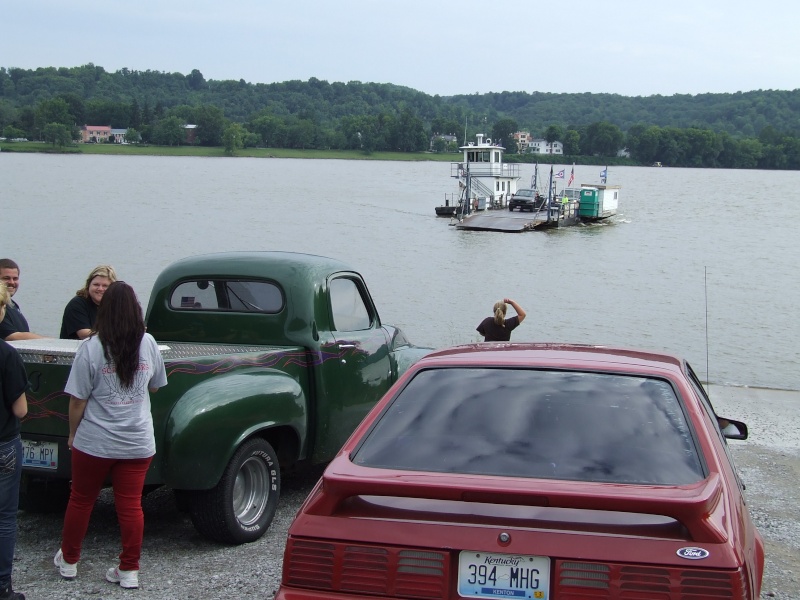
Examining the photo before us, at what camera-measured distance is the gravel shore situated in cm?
523

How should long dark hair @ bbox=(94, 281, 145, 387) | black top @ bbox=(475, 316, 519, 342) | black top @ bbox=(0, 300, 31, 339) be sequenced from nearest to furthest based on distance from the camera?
long dark hair @ bbox=(94, 281, 145, 387) < black top @ bbox=(0, 300, 31, 339) < black top @ bbox=(475, 316, 519, 342)

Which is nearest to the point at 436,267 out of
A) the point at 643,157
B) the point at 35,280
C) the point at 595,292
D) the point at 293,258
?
the point at 595,292

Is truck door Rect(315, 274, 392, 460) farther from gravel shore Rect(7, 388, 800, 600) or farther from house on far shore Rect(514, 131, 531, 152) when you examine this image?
house on far shore Rect(514, 131, 531, 152)

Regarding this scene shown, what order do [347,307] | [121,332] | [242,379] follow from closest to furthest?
[121,332] → [242,379] → [347,307]

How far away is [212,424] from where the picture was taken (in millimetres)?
5570

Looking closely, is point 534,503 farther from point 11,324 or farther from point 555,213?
point 555,213

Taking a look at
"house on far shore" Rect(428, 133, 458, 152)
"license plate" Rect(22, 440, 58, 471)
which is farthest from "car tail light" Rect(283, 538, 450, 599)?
"house on far shore" Rect(428, 133, 458, 152)

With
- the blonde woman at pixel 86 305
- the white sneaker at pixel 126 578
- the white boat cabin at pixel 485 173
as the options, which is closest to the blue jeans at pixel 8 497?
the white sneaker at pixel 126 578

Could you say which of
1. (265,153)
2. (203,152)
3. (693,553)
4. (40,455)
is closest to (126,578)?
(40,455)

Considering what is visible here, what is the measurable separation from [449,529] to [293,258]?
4308mm

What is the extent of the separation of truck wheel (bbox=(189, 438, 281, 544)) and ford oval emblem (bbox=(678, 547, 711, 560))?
3271 millimetres

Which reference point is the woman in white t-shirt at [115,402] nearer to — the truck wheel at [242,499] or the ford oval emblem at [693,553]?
the truck wheel at [242,499]

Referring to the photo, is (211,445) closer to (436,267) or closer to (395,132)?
(436,267)

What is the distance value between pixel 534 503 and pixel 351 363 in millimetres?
4019
